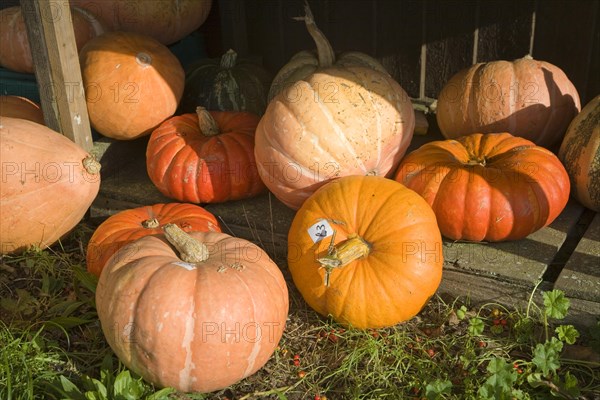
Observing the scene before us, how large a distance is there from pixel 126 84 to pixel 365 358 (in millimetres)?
2137

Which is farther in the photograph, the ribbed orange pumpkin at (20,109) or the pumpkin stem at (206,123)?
the ribbed orange pumpkin at (20,109)

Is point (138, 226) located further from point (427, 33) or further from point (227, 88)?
point (427, 33)

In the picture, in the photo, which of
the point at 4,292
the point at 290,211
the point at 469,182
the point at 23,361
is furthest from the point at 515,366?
the point at 4,292

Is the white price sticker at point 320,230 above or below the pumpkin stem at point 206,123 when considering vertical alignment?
below

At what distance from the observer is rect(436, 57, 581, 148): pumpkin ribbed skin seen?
12.7 feet

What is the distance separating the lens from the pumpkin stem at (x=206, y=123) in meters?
3.94

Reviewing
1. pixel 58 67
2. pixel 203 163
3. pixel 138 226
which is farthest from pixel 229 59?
pixel 138 226

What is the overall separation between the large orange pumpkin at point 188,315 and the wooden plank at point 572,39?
2.58 metres

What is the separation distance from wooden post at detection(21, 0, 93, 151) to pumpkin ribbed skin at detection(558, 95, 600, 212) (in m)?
2.65

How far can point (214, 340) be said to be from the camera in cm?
270

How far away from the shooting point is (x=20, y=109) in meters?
4.26

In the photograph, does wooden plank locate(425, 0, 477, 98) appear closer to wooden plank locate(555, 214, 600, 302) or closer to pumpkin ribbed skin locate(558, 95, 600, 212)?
pumpkin ribbed skin locate(558, 95, 600, 212)

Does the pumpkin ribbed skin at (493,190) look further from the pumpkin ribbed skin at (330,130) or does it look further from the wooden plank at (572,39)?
the wooden plank at (572,39)

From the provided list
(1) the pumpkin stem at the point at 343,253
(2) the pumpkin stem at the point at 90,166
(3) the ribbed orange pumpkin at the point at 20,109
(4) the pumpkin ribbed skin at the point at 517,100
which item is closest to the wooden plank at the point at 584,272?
(4) the pumpkin ribbed skin at the point at 517,100
